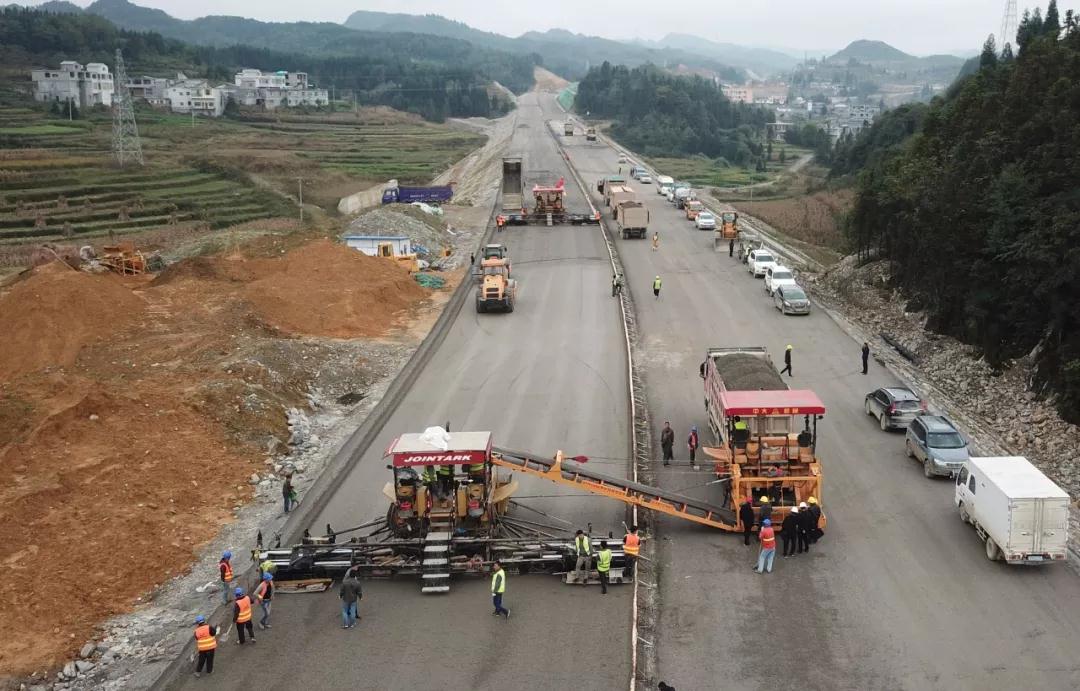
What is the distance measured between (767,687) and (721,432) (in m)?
8.50

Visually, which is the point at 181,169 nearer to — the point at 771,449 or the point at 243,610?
the point at 771,449

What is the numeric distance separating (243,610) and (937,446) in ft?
55.3

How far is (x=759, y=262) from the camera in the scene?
1928 inches

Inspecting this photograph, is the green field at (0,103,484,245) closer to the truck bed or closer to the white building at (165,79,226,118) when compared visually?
the white building at (165,79,226,118)

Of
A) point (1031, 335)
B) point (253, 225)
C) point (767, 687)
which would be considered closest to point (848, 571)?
point (767, 687)

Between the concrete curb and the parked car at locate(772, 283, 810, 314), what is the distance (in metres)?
14.3

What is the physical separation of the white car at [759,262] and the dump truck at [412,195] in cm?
3338

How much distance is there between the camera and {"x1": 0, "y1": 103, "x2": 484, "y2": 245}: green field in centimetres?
7494

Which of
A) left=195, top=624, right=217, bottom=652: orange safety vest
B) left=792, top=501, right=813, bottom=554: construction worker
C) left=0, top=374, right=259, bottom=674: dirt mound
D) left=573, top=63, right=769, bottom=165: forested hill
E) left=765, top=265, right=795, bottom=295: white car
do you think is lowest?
left=0, top=374, right=259, bottom=674: dirt mound

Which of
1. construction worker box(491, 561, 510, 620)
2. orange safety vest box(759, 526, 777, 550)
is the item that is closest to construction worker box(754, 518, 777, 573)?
orange safety vest box(759, 526, 777, 550)

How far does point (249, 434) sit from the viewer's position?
26.8 meters

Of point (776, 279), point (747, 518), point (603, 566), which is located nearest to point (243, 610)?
point (603, 566)

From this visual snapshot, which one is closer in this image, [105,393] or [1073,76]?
[105,393]

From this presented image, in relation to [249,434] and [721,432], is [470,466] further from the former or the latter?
[249,434]
